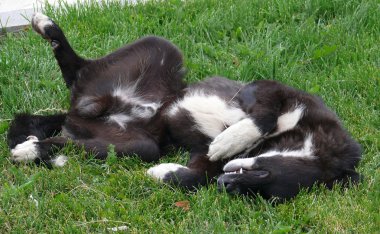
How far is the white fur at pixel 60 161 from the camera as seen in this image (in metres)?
4.95

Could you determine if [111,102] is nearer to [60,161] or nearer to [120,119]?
[120,119]

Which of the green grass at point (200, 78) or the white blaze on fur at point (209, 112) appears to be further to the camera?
the white blaze on fur at point (209, 112)

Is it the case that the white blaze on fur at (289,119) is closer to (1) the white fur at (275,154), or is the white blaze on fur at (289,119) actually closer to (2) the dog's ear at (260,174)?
(1) the white fur at (275,154)

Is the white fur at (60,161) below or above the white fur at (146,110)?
below

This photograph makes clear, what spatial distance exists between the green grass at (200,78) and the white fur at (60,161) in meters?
0.06

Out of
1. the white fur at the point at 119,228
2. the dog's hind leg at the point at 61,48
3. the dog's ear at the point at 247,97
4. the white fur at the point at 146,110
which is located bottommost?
the white fur at the point at 119,228

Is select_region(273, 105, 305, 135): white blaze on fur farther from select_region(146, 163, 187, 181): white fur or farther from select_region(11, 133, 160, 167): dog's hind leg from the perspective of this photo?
select_region(11, 133, 160, 167): dog's hind leg

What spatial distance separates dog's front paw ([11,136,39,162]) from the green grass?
0.07 metres

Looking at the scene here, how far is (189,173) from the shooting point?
4.80 m

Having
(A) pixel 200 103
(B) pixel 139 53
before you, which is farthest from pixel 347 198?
(B) pixel 139 53

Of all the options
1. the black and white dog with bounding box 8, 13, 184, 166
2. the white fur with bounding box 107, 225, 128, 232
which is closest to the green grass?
the white fur with bounding box 107, 225, 128, 232

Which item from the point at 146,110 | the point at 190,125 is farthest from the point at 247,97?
the point at 146,110

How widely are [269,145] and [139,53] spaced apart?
1.36 meters

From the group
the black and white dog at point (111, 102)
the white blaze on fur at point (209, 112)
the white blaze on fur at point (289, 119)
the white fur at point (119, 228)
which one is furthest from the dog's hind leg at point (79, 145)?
the white fur at point (119, 228)
